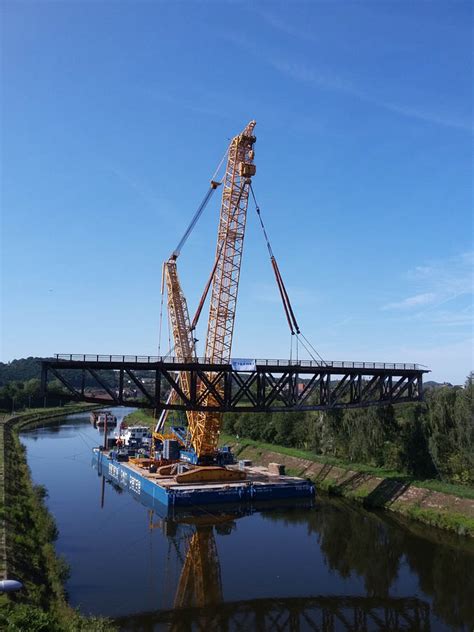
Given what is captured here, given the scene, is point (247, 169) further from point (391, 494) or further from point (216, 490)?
point (391, 494)

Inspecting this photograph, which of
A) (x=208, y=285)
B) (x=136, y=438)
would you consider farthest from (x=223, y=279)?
(x=136, y=438)

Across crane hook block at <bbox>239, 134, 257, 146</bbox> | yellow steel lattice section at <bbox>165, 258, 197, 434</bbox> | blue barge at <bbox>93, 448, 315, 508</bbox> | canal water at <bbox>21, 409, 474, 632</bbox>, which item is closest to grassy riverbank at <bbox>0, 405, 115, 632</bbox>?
canal water at <bbox>21, 409, 474, 632</bbox>

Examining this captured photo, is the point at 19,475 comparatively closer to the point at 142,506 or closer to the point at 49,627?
the point at 142,506

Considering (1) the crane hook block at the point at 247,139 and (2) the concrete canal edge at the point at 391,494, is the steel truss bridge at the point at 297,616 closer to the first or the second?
(2) the concrete canal edge at the point at 391,494

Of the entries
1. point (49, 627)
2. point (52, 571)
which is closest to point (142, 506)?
point (52, 571)

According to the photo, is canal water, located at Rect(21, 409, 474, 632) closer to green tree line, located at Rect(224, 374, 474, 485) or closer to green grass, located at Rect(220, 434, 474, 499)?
green grass, located at Rect(220, 434, 474, 499)
